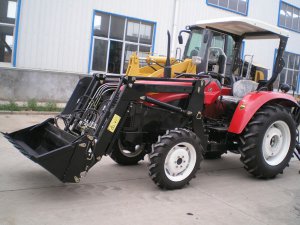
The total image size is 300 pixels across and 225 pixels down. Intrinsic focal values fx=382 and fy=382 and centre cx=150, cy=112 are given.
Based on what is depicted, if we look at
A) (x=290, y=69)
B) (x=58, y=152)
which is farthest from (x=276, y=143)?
(x=290, y=69)

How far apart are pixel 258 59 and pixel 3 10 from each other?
12658 millimetres

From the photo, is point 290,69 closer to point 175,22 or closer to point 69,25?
point 175,22

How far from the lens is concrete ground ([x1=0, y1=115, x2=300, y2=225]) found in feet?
13.4

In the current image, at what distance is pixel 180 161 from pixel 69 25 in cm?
960

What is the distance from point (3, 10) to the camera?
12.4 meters

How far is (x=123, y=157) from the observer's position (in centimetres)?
609

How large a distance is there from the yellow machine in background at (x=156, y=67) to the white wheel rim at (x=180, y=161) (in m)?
1.79

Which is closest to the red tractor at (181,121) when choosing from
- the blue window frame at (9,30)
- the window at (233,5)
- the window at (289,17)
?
the blue window frame at (9,30)

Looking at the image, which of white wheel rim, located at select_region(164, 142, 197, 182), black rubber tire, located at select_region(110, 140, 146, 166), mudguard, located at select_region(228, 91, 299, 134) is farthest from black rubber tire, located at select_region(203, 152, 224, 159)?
white wheel rim, located at select_region(164, 142, 197, 182)

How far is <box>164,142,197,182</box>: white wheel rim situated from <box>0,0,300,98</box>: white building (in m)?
9.14

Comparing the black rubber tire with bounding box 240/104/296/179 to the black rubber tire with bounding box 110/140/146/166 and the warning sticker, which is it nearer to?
the black rubber tire with bounding box 110/140/146/166

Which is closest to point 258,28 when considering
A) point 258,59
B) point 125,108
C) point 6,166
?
point 125,108

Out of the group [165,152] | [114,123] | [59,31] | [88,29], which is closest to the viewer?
[114,123]

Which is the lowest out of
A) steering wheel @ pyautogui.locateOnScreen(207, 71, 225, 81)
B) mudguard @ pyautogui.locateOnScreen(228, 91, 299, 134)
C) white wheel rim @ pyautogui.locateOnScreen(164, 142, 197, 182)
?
white wheel rim @ pyautogui.locateOnScreen(164, 142, 197, 182)
